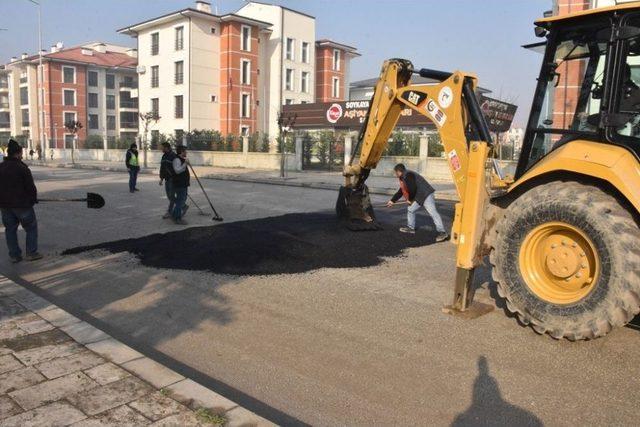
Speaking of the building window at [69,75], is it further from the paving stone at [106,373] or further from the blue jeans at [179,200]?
the paving stone at [106,373]

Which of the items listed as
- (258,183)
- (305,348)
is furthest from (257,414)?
(258,183)

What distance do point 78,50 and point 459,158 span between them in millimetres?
77349

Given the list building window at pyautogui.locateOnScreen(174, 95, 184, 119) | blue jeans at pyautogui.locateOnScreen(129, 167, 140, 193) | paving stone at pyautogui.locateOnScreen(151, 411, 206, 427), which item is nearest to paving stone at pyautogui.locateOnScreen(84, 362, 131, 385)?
paving stone at pyautogui.locateOnScreen(151, 411, 206, 427)

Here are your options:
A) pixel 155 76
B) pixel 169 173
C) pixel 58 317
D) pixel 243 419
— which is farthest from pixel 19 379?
pixel 155 76

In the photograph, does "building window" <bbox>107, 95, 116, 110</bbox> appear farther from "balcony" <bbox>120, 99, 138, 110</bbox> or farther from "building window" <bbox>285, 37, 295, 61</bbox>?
"building window" <bbox>285, 37, 295, 61</bbox>

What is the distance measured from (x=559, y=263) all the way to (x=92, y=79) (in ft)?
249

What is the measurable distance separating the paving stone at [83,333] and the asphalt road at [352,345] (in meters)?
0.34

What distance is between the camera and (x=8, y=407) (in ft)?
11.1

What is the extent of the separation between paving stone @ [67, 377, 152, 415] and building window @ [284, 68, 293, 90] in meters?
54.3

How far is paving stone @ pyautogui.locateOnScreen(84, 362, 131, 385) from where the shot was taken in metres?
3.77

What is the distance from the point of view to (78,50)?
236 feet

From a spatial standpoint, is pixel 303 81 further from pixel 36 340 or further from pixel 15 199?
pixel 36 340

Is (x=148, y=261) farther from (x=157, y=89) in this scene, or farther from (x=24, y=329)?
(x=157, y=89)

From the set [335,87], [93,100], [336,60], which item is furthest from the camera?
[93,100]
